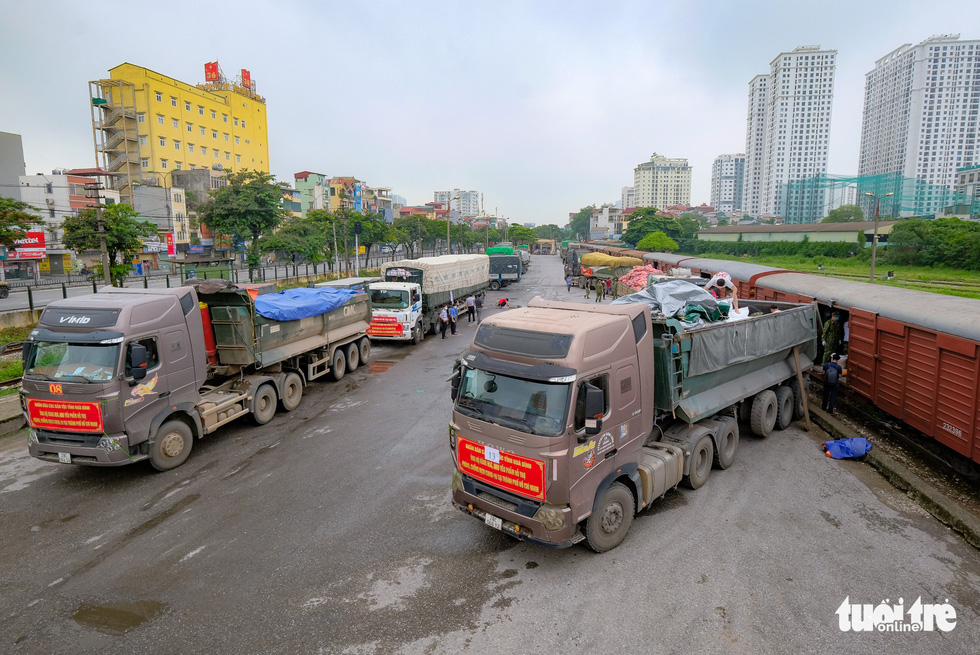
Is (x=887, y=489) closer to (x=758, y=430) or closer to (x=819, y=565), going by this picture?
(x=758, y=430)

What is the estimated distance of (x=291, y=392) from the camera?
12.5 m

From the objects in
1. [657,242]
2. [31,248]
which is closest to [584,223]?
[657,242]

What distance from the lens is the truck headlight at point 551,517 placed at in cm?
571

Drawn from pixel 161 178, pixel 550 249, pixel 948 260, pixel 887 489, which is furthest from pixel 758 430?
pixel 550 249

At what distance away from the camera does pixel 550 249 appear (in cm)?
15225

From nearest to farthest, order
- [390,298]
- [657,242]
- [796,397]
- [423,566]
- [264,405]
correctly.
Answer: [423,566], [796,397], [264,405], [390,298], [657,242]

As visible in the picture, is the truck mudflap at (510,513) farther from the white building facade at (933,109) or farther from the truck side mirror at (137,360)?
the white building facade at (933,109)

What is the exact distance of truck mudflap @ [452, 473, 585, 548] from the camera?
578 cm

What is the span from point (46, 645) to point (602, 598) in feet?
18.1

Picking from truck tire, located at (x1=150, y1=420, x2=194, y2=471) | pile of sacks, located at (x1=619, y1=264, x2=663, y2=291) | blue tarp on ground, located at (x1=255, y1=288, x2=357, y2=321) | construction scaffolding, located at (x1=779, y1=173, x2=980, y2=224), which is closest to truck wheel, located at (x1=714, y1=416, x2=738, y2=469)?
truck tire, located at (x1=150, y1=420, x2=194, y2=471)

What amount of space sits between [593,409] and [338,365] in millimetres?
11165

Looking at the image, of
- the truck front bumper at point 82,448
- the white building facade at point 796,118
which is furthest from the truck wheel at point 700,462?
the white building facade at point 796,118

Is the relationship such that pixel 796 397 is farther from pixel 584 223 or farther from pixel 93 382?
pixel 584 223

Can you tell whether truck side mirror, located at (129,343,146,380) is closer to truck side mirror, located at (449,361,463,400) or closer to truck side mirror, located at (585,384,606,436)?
truck side mirror, located at (449,361,463,400)
